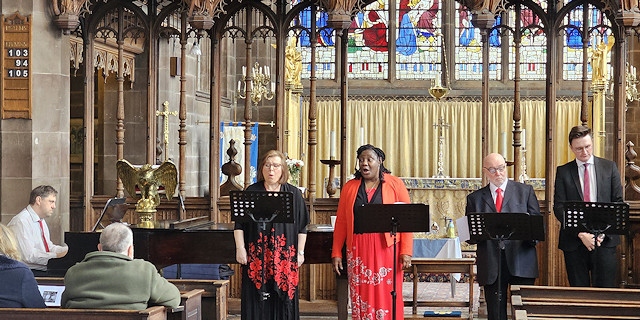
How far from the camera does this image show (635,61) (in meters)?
15.4

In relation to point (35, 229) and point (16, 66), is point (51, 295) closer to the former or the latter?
point (35, 229)

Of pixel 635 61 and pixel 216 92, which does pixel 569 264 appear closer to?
pixel 216 92

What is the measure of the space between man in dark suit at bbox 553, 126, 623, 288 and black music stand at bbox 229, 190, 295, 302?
6.10 ft

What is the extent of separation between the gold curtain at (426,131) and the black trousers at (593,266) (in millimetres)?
8950

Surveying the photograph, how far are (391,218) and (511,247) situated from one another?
2.75 ft

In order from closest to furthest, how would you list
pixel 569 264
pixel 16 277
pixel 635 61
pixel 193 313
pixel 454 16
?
pixel 16 277
pixel 193 313
pixel 569 264
pixel 635 61
pixel 454 16

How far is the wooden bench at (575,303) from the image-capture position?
522 centimetres

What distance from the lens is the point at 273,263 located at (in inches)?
274

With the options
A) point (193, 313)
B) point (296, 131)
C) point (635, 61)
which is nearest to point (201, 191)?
point (296, 131)

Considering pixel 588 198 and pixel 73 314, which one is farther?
pixel 588 198

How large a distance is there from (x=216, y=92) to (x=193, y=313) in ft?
13.1

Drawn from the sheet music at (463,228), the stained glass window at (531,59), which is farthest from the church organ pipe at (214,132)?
the stained glass window at (531,59)

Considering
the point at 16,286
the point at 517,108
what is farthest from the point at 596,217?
the point at 16,286

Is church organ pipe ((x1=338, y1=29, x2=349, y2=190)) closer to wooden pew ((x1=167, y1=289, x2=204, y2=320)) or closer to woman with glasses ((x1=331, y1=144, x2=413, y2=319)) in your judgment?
woman with glasses ((x1=331, y1=144, x2=413, y2=319))
